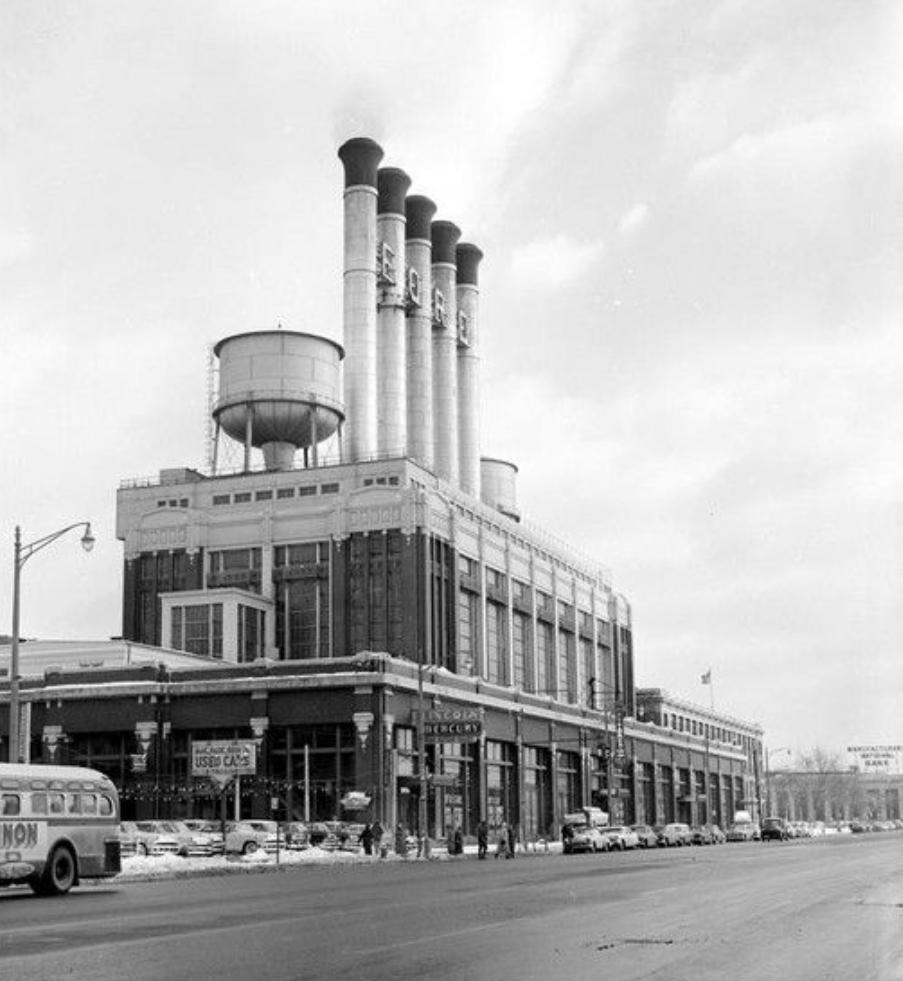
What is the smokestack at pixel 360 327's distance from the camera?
109 metres

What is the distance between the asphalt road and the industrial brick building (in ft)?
132

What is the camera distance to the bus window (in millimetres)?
31578

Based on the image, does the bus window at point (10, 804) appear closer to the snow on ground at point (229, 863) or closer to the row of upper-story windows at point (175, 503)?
the snow on ground at point (229, 863)

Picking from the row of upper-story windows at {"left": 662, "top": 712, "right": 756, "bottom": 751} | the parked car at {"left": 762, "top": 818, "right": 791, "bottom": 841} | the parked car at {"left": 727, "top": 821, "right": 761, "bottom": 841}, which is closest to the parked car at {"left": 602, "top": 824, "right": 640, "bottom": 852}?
the parked car at {"left": 727, "top": 821, "right": 761, "bottom": 841}

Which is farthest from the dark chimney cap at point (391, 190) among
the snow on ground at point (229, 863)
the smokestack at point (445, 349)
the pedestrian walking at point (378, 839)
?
the snow on ground at point (229, 863)

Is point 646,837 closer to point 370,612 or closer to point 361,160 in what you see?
point 370,612

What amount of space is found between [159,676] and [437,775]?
53.7ft

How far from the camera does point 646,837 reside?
87.1 m

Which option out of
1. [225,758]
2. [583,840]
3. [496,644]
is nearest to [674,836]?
[583,840]

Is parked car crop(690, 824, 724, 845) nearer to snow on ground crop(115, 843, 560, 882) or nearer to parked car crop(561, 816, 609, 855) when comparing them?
parked car crop(561, 816, 609, 855)

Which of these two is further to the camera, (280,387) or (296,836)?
(280,387)

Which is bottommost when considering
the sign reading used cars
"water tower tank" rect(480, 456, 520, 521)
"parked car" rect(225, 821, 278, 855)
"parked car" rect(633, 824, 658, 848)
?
"parked car" rect(633, 824, 658, 848)

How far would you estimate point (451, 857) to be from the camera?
222 ft

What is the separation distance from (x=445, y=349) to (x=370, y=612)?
116 feet
